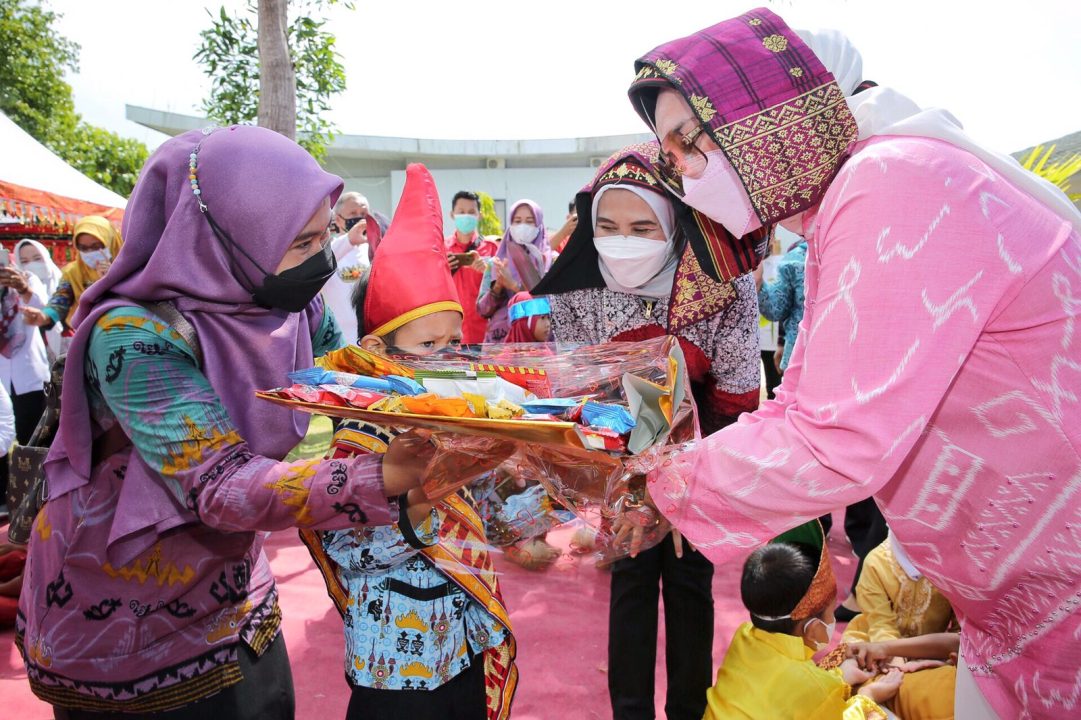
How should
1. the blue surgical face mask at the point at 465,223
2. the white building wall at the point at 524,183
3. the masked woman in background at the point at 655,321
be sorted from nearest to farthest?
the masked woman in background at the point at 655,321, the blue surgical face mask at the point at 465,223, the white building wall at the point at 524,183

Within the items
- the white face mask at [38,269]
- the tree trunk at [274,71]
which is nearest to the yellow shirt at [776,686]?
the tree trunk at [274,71]

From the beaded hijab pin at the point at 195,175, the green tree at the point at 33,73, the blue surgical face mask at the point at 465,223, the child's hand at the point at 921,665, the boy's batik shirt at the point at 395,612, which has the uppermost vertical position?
the green tree at the point at 33,73

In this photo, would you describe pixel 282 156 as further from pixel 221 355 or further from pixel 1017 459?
pixel 1017 459

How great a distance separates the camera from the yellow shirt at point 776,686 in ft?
6.38

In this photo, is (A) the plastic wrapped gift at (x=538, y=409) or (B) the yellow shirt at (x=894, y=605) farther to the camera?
(B) the yellow shirt at (x=894, y=605)

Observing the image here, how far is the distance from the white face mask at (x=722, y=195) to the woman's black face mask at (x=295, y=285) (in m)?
0.80

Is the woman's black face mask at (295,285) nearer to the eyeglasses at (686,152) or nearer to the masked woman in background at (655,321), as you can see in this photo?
the eyeglasses at (686,152)

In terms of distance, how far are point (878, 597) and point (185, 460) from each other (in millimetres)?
2752

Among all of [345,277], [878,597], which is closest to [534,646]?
[878,597]

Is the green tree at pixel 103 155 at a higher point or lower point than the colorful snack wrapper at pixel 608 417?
higher

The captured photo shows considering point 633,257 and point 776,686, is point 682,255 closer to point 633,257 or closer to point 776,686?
point 633,257

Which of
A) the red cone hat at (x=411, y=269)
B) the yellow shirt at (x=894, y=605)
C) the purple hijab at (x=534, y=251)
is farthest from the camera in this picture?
the purple hijab at (x=534, y=251)

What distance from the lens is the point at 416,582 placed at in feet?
5.32

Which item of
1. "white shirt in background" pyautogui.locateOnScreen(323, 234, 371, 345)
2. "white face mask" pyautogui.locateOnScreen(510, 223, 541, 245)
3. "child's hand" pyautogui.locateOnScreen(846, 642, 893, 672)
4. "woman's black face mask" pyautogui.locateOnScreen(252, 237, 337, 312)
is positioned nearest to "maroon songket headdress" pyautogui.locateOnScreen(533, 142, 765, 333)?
"woman's black face mask" pyautogui.locateOnScreen(252, 237, 337, 312)
